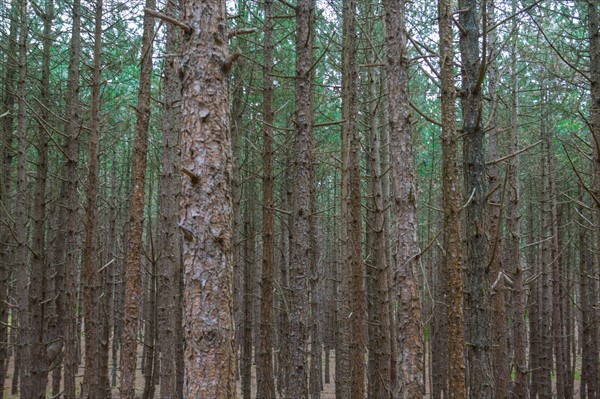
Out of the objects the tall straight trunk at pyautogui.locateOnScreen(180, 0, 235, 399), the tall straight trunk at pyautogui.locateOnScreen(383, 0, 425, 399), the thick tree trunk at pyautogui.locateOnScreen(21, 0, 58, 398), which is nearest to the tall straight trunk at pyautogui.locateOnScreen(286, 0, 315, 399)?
the tall straight trunk at pyautogui.locateOnScreen(383, 0, 425, 399)

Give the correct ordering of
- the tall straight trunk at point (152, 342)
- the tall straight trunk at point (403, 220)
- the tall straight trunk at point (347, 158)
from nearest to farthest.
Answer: the tall straight trunk at point (403, 220) < the tall straight trunk at point (347, 158) < the tall straight trunk at point (152, 342)

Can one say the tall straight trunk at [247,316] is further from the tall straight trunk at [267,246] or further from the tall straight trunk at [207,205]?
the tall straight trunk at [207,205]

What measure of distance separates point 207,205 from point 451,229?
2.38m

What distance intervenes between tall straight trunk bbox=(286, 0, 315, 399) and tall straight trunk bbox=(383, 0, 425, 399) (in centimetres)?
188

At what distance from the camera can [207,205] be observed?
3473 mm

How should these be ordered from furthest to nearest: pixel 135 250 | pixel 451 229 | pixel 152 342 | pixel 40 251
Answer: pixel 152 342
pixel 40 251
pixel 135 250
pixel 451 229

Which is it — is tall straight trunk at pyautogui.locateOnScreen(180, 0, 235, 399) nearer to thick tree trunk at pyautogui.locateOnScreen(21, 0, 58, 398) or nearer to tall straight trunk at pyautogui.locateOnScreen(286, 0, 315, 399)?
tall straight trunk at pyautogui.locateOnScreen(286, 0, 315, 399)

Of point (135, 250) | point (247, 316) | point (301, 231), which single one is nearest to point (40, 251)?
point (135, 250)

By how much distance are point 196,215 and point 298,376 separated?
3843 mm

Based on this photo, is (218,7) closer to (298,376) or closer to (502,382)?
(298,376)

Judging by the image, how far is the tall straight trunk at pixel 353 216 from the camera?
7.84m

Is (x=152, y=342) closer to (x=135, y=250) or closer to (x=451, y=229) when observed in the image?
(x=135, y=250)

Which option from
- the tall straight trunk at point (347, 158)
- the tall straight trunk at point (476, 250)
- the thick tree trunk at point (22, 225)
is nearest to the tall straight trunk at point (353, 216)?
the tall straight trunk at point (347, 158)

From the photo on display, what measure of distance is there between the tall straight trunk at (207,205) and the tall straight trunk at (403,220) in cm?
197
